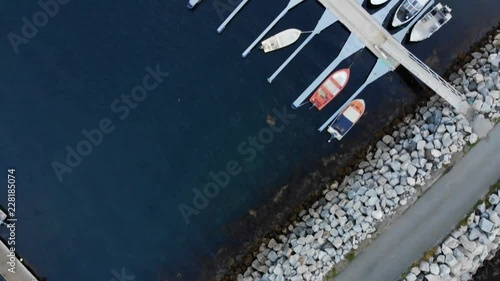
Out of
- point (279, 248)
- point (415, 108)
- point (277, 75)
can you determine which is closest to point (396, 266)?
point (279, 248)

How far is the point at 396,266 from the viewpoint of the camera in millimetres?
15031

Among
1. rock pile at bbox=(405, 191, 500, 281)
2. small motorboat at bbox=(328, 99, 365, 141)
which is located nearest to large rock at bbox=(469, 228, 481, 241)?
rock pile at bbox=(405, 191, 500, 281)

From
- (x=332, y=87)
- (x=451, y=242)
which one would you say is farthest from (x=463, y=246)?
(x=332, y=87)

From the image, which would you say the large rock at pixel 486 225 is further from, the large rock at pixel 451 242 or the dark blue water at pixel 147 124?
the dark blue water at pixel 147 124

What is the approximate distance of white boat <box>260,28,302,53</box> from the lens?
16406 mm

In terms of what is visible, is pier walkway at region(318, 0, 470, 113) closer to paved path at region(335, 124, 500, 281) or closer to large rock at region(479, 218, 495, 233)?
paved path at region(335, 124, 500, 281)

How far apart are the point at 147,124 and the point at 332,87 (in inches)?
302

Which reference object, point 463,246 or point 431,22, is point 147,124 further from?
point 463,246

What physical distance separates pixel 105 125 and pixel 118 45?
3.35 metres

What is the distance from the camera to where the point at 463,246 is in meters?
14.9

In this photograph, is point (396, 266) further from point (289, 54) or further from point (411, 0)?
point (411, 0)

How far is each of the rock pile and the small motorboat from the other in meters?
5.44

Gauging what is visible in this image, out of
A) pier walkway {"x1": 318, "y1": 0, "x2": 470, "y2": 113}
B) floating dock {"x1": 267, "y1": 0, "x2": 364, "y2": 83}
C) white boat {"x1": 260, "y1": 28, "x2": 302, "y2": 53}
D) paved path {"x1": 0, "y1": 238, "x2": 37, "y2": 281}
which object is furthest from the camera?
paved path {"x1": 0, "y1": 238, "x2": 37, "y2": 281}

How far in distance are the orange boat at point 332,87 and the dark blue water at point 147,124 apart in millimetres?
516
